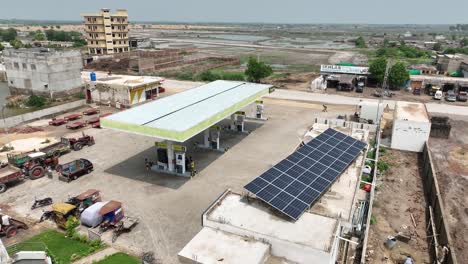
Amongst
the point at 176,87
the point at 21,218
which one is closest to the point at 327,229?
the point at 21,218

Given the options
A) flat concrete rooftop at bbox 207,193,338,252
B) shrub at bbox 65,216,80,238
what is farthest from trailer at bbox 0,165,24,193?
flat concrete rooftop at bbox 207,193,338,252

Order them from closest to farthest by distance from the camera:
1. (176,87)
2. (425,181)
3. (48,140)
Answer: (425,181), (48,140), (176,87)

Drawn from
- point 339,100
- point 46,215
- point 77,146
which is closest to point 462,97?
point 339,100

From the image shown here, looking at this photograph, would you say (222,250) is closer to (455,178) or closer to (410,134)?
(455,178)

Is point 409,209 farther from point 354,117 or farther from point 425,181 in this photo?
point 354,117

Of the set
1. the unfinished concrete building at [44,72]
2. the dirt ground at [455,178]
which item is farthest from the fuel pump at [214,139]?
the unfinished concrete building at [44,72]

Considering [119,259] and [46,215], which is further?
[46,215]

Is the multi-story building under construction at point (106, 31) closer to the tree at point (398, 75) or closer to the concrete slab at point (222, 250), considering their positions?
the tree at point (398, 75)
